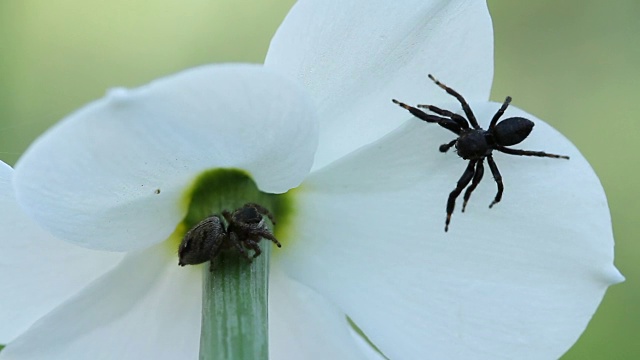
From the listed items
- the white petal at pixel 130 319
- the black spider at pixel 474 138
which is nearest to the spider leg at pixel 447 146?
the black spider at pixel 474 138

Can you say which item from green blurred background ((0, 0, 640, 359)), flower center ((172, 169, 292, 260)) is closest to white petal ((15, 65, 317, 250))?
flower center ((172, 169, 292, 260))

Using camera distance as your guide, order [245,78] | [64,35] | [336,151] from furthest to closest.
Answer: [64,35]
[336,151]
[245,78]

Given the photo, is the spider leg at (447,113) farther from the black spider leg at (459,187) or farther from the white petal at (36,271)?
the white petal at (36,271)

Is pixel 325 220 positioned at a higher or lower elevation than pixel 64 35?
lower

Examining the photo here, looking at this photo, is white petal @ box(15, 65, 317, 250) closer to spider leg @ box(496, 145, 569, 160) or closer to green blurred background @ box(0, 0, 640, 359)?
spider leg @ box(496, 145, 569, 160)

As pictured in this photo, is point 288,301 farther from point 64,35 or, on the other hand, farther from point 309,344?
point 64,35

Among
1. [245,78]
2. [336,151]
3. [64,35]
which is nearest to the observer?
[245,78]

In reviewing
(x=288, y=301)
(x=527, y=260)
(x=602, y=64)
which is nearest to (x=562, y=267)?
(x=527, y=260)
